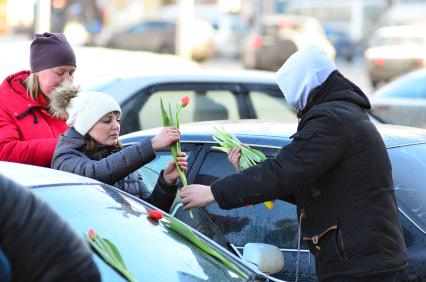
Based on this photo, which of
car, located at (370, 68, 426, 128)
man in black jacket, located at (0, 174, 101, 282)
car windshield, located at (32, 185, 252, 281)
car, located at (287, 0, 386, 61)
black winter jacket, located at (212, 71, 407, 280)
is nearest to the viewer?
man in black jacket, located at (0, 174, 101, 282)

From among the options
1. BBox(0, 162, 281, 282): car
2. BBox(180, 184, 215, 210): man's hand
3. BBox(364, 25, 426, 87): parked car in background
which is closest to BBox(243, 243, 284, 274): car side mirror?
BBox(0, 162, 281, 282): car

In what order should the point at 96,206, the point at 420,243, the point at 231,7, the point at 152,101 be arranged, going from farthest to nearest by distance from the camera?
the point at 231,7 < the point at 152,101 < the point at 420,243 < the point at 96,206

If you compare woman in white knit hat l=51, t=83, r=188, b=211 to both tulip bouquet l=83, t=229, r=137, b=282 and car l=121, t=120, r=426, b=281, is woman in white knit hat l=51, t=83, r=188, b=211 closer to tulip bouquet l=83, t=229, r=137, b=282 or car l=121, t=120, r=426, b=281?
car l=121, t=120, r=426, b=281

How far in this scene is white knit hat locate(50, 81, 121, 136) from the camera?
452cm

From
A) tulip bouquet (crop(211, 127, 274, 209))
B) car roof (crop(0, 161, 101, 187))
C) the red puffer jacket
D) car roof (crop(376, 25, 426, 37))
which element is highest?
Result: car roof (crop(0, 161, 101, 187))

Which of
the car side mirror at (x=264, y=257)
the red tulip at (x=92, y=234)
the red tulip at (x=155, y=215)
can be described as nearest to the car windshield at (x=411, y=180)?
the car side mirror at (x=264, y=257)

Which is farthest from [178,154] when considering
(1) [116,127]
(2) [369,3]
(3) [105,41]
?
(2) [369,3]

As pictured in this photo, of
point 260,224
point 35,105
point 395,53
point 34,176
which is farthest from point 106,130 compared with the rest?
point 395,53

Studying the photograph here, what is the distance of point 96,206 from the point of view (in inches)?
141

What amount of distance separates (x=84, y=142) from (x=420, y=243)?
5.07ft

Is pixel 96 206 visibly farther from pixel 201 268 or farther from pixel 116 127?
pixel 116 127

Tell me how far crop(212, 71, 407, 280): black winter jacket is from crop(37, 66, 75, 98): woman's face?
Answer: 145 cm

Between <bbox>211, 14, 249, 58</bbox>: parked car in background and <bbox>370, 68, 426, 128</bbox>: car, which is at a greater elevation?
<bbox>370, 68, 426, 128</bbox>: car

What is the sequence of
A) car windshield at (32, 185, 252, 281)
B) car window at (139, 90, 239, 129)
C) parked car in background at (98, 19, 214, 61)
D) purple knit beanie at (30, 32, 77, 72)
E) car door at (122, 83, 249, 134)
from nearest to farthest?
car windshield at (32, 185, 252, 281) → purple knit beanie at (30, 32, 77, 72) → car door at (122, 83, 249, 134) → car window at (139, 90, 239, 129) → parked car in background at (98, 19, 214, 61)
